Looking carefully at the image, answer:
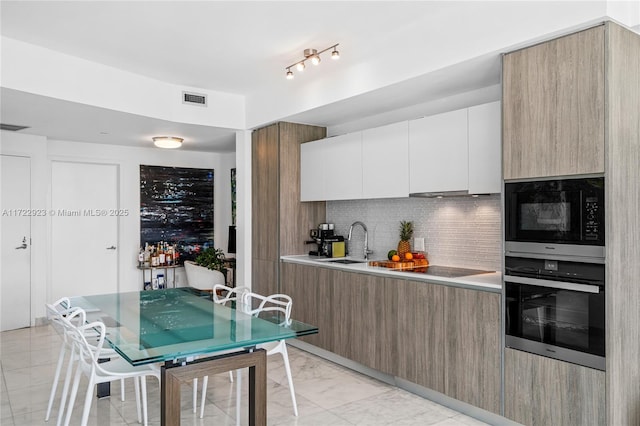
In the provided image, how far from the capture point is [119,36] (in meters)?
3.48

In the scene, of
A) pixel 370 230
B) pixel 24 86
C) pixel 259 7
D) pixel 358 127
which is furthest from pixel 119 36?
pixel 370 230

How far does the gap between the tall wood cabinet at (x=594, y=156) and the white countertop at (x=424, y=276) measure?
0.47m

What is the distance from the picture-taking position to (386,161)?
395 centimetres

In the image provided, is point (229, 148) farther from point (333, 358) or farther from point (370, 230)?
point (333, 358)

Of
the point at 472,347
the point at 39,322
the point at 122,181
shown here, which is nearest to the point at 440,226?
the point at 472,347

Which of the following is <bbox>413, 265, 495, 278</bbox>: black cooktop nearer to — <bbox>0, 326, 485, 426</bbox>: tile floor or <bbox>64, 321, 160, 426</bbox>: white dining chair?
<bbox>0, 326, 485, 426</bbox>: tile floor

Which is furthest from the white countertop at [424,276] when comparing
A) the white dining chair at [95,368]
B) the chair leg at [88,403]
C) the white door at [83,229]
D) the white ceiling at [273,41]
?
the white door at [83,229]

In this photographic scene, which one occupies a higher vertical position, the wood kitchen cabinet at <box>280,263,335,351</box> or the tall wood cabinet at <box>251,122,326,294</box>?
the tall wood cabinet at <box>251,122,326,294</box>

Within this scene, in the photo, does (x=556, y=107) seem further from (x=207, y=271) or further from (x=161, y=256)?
(x=161, y=256)

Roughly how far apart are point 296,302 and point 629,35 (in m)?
3.41

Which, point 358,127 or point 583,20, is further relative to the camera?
point 358,127

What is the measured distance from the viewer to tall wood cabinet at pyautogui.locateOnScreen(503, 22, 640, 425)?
2344 mm

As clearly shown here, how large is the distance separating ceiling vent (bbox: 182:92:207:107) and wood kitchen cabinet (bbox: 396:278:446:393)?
281 centimetres

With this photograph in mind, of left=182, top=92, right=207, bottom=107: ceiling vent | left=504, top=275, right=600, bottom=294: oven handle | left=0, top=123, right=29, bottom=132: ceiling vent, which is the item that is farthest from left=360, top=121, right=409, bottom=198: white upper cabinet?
left=0, top=123, right=29, bottom=132: ceiling vent
